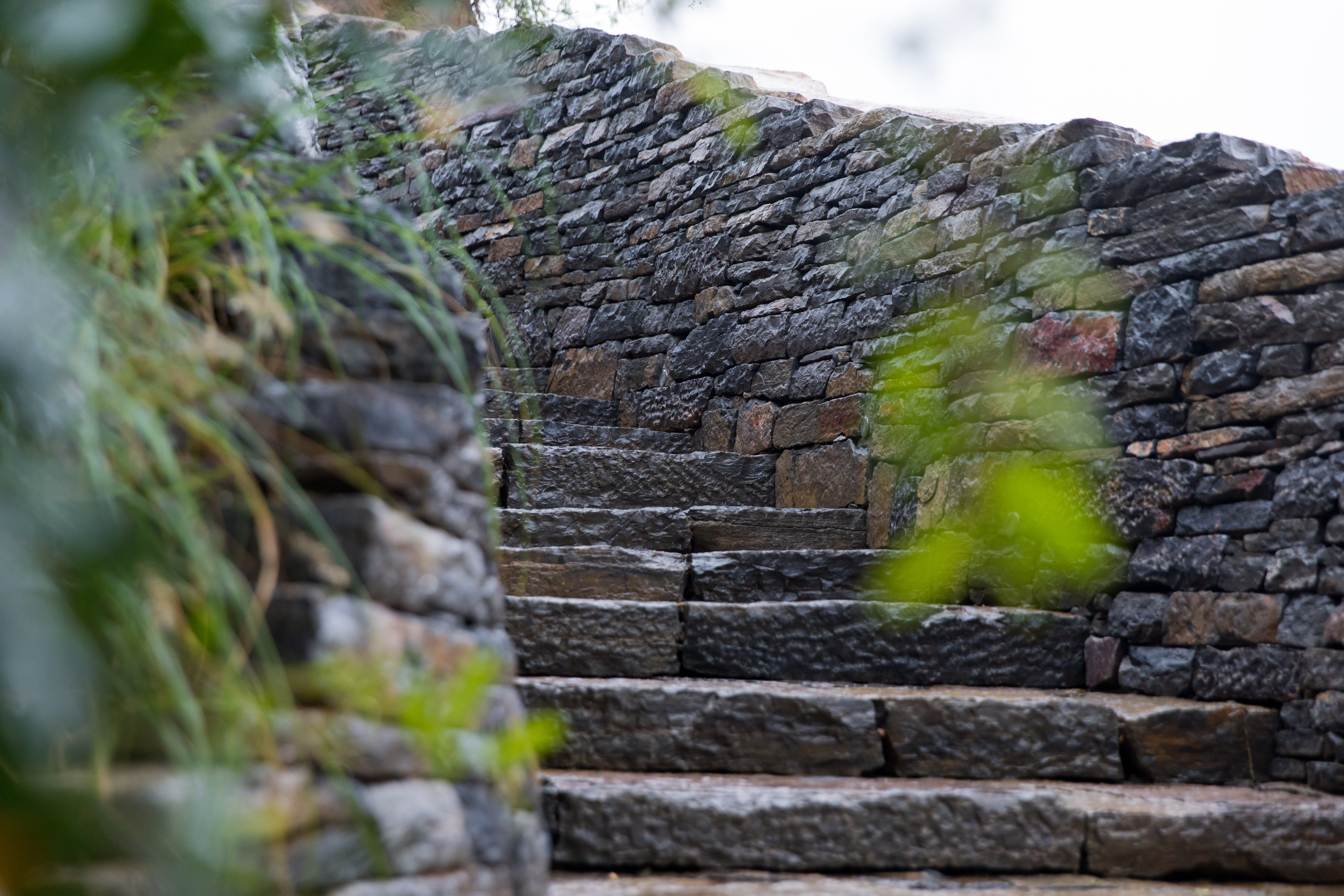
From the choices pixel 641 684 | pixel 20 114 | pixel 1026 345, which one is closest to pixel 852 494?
pixel 1026 345

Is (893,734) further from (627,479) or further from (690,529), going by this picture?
(627,479)

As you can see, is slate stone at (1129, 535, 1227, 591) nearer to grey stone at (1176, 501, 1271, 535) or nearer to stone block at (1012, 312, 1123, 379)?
grey stone at (1176, 501, 1271, 535)

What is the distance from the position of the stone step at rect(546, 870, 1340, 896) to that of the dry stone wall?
48 centimetres

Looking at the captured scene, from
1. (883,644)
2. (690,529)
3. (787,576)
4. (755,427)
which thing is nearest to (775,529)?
(690,529)

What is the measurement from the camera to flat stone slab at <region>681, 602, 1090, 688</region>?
244cm

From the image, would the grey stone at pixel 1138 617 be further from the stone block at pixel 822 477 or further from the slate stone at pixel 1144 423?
the stone block at pixel 822 477

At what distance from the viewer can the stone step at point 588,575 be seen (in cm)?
268

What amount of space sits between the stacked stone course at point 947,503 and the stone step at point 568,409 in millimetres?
100

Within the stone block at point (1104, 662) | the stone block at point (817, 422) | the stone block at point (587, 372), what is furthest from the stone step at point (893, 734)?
the stone block at point (587, 372)

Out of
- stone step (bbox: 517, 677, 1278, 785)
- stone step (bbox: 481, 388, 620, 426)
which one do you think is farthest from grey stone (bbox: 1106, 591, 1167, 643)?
stone step (bbox: 481, 388, 620, 426)

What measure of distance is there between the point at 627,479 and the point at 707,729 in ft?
5.05

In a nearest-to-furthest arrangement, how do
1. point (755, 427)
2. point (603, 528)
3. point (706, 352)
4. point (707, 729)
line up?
1. point (707, 729)
2. point (603, 528)
3. point (755, 427)
4. point (706, 352)

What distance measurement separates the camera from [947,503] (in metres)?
2.95

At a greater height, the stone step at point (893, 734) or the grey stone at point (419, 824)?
the grey stone at point (419, 824)
